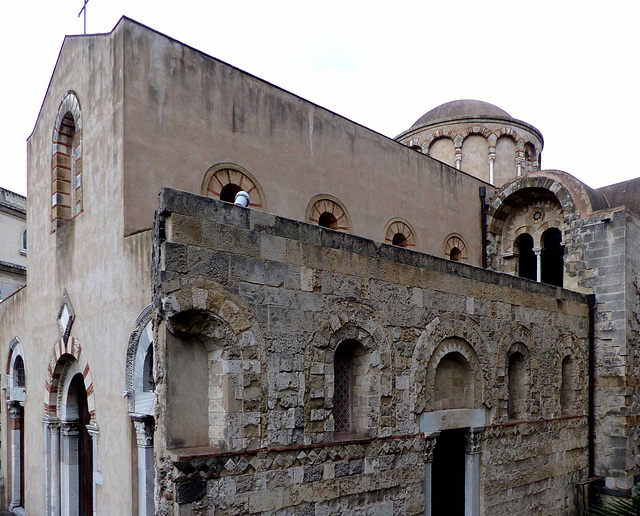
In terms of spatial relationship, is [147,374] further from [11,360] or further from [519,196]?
[519,196]

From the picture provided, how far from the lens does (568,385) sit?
9.55 metres

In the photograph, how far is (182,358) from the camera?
16.0 ft

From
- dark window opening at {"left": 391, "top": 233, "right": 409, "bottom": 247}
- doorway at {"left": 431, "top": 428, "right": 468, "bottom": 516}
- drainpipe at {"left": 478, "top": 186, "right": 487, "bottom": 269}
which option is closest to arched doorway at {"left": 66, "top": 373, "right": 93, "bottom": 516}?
doorway at {"left": 431, "top": 428, "right": 468, "bottom": 516}

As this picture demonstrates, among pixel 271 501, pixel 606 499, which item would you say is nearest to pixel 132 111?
pixel 271 501

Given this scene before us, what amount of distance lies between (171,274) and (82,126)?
177 inches

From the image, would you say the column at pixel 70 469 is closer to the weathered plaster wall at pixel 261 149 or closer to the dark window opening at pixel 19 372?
the dark window opening at pixel 19 372

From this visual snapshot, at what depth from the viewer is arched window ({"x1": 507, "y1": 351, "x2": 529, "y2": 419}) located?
8.27 meters

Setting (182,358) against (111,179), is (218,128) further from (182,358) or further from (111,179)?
(182,358)

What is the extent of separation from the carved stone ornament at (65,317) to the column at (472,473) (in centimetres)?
552

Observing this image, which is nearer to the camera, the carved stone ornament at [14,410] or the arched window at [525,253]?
the carved stone ornament at [14,410]

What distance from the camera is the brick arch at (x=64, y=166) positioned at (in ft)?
28.8

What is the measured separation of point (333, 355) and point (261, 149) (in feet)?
12.9

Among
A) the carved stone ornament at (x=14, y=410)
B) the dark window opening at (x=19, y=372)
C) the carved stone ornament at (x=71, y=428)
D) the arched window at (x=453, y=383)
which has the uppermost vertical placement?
the arched window at (x=453, y=383)

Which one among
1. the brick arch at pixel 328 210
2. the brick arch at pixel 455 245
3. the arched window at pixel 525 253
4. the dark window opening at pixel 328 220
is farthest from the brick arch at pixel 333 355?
the arched window at pixel 525 253
